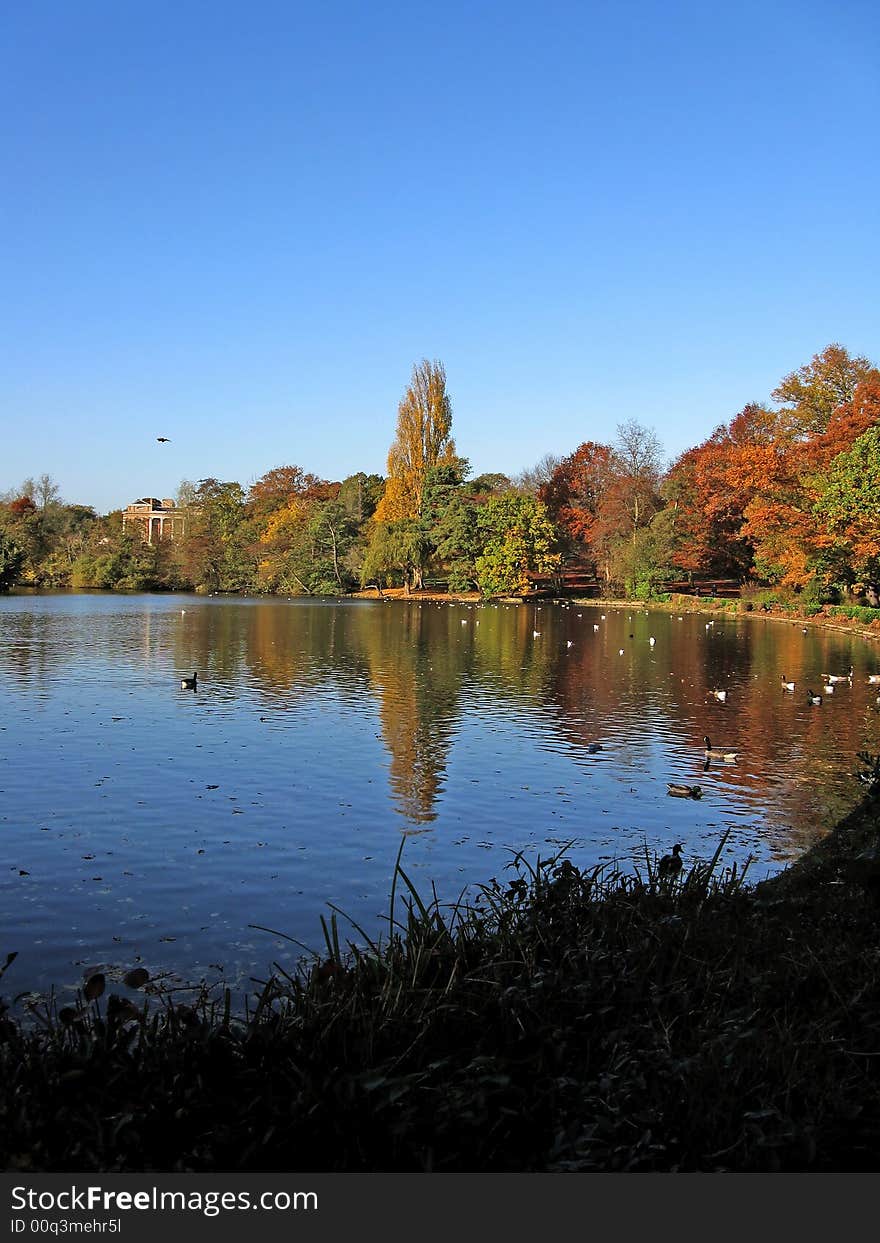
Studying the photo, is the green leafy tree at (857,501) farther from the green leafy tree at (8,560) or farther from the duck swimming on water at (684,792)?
the green leafy tree at (8,560)

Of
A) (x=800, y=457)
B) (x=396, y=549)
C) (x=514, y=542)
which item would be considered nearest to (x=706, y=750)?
(x=800, y=457)

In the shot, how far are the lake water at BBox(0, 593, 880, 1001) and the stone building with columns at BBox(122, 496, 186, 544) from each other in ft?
217

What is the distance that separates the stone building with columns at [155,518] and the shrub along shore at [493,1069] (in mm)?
92325

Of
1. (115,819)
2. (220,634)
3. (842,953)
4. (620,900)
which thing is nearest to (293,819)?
(115,819)

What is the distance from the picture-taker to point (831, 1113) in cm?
362

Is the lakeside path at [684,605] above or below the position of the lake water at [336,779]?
above

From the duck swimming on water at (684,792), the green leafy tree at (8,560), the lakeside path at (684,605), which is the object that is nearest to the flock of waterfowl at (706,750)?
the duck swimming on water at (684,792)

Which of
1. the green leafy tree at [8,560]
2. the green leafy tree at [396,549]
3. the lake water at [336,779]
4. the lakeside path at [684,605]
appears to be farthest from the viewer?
the green leafy tree at [8,560]

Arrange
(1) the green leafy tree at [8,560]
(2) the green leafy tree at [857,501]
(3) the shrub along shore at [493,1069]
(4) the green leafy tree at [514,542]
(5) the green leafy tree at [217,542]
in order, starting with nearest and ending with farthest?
(3) the shrub along shore at [493,1069], (2) the green leafy tree at [857,501], (4) the green leafy tree at [514,542], (1) the green leafy tree at [8,560], (5) the green leafy tree at [217,542]

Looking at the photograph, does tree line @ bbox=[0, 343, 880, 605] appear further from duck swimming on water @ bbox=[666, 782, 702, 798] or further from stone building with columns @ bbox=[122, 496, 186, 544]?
duck swimming on water @ bbox=[666, 782, 702, 798]

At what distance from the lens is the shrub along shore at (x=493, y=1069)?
3.42 metres

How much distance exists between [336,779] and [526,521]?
5753 centimetres

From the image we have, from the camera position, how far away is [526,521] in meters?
70.1
